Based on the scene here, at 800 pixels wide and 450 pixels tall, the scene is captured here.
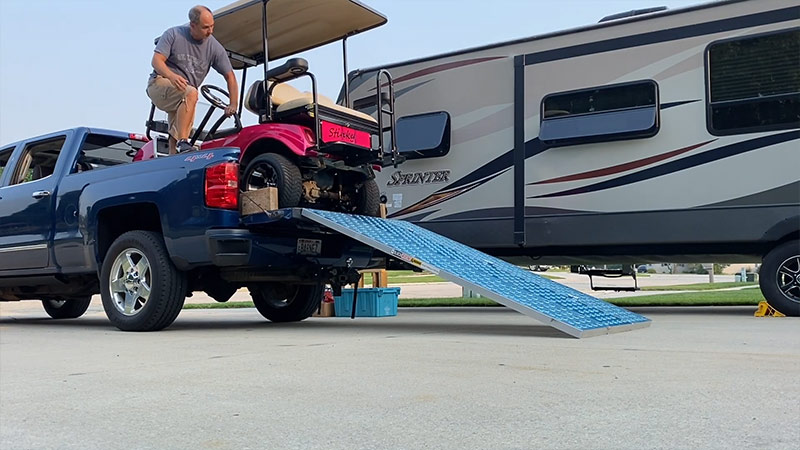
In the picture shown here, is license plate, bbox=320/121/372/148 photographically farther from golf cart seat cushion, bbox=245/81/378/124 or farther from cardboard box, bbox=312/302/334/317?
cardboard box, bbox=312/302/334/317

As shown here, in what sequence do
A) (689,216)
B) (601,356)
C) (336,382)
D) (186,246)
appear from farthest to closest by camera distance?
(689,216)
(186,246)
(601,356)
(336,382)

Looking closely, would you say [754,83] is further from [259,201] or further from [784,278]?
[259,201]

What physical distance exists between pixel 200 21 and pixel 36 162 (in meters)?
2.64

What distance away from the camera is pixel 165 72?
6648 millimetres

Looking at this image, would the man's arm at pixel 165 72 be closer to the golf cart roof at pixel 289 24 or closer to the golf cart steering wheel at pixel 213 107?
the golf cart steering wheel at pixel 213 107

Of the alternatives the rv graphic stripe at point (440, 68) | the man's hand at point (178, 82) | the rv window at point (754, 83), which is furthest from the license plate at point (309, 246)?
the rv window at point (754, 83)

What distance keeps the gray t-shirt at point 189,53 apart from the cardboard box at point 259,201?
1622 millimetres

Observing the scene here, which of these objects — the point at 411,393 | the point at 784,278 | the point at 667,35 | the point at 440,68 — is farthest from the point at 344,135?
the point at 784,278

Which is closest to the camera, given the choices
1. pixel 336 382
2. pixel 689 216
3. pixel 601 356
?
pixel 336 382

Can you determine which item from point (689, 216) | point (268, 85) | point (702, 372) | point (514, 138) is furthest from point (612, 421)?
point (514, 138)

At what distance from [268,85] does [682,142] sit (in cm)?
443

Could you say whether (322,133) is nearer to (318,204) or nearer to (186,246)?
(318,204)

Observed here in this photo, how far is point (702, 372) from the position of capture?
3.70 metres

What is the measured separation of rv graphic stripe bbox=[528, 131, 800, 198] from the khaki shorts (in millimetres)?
4258
